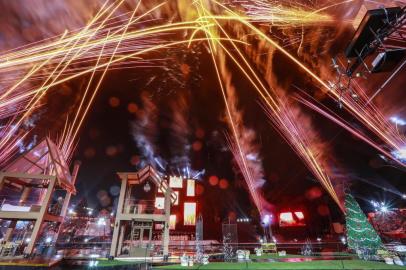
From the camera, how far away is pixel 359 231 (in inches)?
653

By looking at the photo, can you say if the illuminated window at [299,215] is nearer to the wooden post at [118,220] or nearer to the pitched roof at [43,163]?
the wooden post at [118,220]

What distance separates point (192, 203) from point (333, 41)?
3230 cm

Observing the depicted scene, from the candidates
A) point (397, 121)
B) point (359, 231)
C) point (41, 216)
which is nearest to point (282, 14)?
point (397, 121)

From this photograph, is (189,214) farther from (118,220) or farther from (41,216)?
(41,216)

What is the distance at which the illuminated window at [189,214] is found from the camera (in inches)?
1378

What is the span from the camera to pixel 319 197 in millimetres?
33812

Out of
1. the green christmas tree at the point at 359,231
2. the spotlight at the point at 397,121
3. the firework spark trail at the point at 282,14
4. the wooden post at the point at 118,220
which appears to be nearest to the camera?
the firework spark trail at the point at 282,14

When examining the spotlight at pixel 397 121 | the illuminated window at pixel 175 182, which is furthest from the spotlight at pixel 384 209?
the illuminated window at pixel 175 182

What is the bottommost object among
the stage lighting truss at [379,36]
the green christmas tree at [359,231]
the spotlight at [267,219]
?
the green christmas tree at [359,231]

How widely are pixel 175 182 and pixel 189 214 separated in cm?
604

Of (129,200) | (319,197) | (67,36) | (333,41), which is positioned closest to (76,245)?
(129,200)

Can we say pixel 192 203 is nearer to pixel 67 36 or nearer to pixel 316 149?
pixel 316 149

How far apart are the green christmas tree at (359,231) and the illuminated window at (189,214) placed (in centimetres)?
2331

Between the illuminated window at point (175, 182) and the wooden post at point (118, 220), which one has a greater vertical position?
the illuminated window at point (175, 182)
